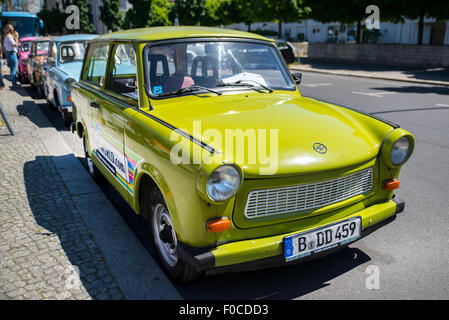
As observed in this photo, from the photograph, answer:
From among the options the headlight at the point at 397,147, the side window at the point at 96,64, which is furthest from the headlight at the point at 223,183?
the side window at the point at 96,64

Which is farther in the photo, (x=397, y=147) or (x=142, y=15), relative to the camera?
(x=142, y=15)

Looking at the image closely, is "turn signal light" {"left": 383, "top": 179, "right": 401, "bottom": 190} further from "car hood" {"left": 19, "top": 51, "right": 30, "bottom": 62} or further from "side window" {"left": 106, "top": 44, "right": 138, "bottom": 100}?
"car hood" {"left": 19, "top": 51, "right": 30, "bottom": 62}

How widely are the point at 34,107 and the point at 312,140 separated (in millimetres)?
9440

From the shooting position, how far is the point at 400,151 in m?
3.16

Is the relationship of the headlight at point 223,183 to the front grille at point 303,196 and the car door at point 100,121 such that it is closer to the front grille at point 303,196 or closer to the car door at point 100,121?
the front grille at point 303,196

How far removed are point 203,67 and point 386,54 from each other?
23.6m

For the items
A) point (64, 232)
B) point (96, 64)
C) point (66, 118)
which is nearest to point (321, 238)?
point (64, 232)

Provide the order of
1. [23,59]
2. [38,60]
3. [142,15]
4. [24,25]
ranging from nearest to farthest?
[38,60] < [23,59] < [24,25] < [142,15]

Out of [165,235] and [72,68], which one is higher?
[72,68]

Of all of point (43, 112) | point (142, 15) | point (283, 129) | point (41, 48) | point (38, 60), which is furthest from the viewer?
point (142, 15)

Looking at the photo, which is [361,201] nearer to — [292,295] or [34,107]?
[292,295]

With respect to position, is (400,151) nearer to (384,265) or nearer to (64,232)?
(384,265)

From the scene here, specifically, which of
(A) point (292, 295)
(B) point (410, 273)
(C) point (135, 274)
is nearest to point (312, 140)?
(A) point (292, 295)
